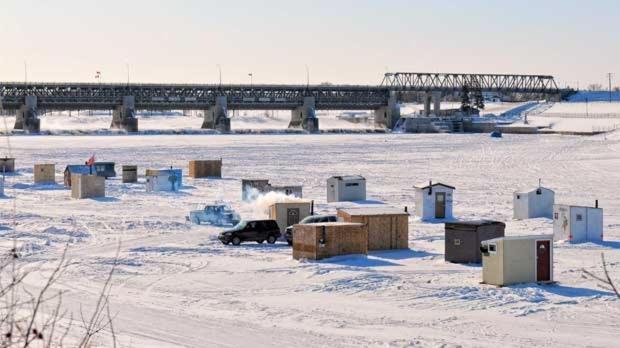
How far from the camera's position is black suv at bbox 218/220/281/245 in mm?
28016

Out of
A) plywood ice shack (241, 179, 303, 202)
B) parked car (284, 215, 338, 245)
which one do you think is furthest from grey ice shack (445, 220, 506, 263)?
plywood ice shack (241, 179, 303, 202)

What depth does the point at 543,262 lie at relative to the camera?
21.1m

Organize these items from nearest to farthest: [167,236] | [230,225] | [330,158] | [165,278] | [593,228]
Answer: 1. [165,278]
2. [593,228]
3. [167,236]
4. [230,225]
5. [330,158]

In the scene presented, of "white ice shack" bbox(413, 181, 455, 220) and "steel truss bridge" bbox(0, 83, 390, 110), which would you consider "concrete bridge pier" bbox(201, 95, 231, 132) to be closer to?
"steel truss bridge" bbox(0, 83, 390, 110)

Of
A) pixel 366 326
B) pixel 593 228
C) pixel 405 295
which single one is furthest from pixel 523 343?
pixel 593 228

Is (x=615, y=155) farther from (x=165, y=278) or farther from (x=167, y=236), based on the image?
(x=165, y=278)

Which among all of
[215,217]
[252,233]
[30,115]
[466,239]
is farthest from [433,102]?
[466,239]

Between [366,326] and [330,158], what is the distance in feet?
189

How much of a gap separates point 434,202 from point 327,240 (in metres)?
9.81

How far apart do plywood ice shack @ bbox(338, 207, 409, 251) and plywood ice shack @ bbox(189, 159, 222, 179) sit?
27334 millimetres

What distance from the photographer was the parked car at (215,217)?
32469mm

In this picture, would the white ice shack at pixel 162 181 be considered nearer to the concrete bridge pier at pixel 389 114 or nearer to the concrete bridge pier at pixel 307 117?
the concrete bridge pier at pixel 307 117

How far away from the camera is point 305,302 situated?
19.7 meters

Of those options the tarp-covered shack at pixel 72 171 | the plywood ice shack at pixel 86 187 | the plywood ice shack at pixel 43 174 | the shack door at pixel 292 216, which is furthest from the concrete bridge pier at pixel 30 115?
the shack door at pixel 292 216
